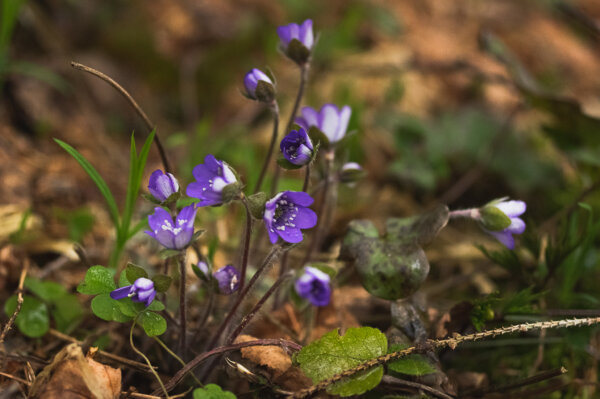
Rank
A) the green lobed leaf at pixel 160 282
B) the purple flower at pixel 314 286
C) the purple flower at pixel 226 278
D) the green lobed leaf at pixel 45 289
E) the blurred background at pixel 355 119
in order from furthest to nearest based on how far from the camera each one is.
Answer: the blurred background at pixel 355 119, the green lobed leaf at pixel 45 289, the purple flower at pixel 226 278, the green lobed leaf at pixel 160 282, the purple flower at pixel 314 286

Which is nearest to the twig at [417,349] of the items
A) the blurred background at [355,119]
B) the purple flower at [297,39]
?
the blurred background at [355,119]

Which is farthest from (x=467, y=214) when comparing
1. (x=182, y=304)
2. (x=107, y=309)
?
(x=107, y=309)

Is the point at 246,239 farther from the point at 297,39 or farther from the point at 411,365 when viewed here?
the point at 297,39

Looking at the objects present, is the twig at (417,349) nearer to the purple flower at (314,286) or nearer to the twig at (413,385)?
the twig at (413,385)

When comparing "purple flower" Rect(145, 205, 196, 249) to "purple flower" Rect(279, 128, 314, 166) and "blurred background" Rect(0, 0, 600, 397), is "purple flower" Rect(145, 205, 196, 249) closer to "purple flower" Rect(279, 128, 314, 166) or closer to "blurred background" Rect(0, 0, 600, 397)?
"purple flower" Rect(279, 128, 314, 166)

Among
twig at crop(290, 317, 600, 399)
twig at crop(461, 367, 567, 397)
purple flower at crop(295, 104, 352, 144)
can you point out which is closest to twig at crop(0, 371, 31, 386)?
twig at crop(290, 317, 600, 399)

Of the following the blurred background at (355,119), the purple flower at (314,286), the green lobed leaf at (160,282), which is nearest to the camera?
the purple flower at (314,286)

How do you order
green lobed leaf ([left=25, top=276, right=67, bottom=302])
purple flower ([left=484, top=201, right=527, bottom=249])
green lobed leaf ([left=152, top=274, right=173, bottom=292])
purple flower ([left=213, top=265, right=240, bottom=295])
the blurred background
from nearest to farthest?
green lobed leaf ([left=152, top=274, right=173, bottom=292]) < purple flower ([left=213, top=265, right=240, bottom=295]) < purple flower ([left=484, top=201, right=527, bottom=249]) < green lobed leaf ([left=25, top=276, right=67, bottom=302]) < the blurred background
